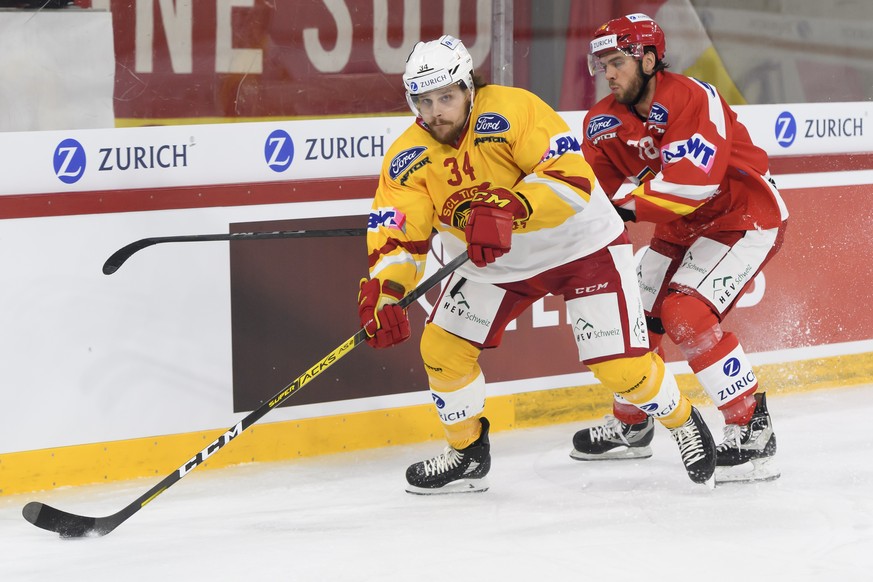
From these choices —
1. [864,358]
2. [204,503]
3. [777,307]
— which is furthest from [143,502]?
[864,358]

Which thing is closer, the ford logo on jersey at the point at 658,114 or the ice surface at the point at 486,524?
the ice surface at the point at 486,524

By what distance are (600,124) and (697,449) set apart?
0.97 meters

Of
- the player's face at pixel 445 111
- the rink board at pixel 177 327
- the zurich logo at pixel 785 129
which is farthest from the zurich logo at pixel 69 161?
the zurich logo at pixel 785 129

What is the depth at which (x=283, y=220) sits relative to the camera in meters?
4.00

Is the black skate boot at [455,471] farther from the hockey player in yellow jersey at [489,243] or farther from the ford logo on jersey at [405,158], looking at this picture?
the ford logo on jersey at [405,158]

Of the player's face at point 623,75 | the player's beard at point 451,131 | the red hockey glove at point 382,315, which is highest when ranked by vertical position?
the player's face at point 623,75

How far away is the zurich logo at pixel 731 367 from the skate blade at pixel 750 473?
0.92 ft

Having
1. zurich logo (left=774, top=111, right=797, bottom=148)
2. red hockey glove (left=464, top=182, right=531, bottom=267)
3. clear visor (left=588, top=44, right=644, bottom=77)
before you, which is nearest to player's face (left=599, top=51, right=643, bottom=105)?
clear visor (left=588, top=44, right=644, bottom=77)

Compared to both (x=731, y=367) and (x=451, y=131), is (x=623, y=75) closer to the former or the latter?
(x=451, y=131)

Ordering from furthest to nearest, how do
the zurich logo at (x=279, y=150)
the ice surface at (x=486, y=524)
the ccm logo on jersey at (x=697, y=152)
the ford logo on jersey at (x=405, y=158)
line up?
the zurich logo at (x=279, y=150) → the ccm logo on jersey at (x=697, y=152) → the ford logo on jersey at (x=405, y=158) → the ice surface at (x=486, y=524)

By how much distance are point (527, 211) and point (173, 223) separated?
3.92 feet

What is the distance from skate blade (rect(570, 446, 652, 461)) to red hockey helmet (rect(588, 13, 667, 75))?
1213mm

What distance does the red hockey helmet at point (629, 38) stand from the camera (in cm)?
360

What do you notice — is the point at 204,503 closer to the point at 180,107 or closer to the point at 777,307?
the point at 180,107
